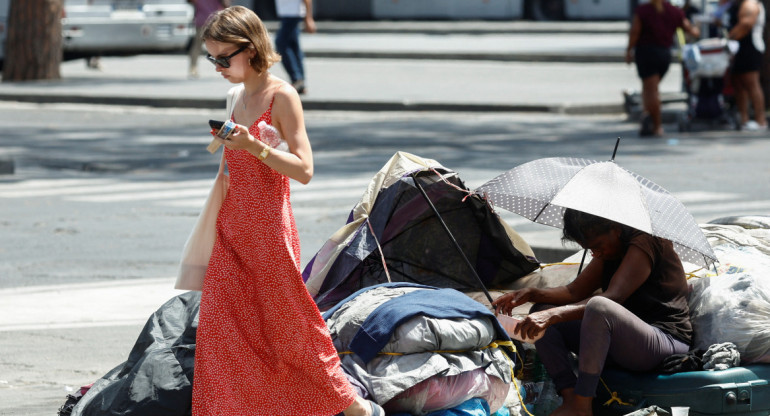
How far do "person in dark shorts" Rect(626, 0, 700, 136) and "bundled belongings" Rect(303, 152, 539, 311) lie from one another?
8484 mm

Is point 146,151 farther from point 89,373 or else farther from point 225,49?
point 225,49

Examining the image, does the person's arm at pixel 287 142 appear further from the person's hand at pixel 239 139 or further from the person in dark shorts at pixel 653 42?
the person in dark shorts at pixel 653 42

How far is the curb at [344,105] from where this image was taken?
57.8ft

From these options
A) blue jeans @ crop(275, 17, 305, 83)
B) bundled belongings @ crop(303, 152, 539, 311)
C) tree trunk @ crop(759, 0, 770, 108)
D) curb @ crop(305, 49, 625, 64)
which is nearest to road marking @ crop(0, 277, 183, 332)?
bundled belongings @ crop(303, 152, 539, 311)

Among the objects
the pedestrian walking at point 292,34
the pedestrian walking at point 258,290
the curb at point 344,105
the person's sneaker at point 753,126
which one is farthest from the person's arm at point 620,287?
the pedestrian walking at point 292,34

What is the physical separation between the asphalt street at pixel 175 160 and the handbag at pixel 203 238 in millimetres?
1075

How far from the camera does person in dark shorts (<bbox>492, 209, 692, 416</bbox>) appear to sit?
477 cm

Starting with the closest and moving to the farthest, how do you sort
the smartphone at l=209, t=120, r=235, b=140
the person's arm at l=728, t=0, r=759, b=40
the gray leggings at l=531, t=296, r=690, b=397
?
the smartphone at l=209, t=120, r=235, b=140
the gray leggings at l=531, t=296, r=690, b=397
the person's arm at l=728, t=0, r=759, b=40

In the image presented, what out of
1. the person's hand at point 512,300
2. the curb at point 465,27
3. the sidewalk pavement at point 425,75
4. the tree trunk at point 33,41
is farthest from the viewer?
the curb at point 465,27

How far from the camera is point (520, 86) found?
20.6 m

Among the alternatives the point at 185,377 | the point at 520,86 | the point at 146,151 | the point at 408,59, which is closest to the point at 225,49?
the point at 185,377

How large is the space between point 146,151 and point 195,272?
9761 millimetres

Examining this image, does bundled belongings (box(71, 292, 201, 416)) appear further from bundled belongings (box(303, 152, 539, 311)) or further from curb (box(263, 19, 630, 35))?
curb (box(263, 19, 630, 35))

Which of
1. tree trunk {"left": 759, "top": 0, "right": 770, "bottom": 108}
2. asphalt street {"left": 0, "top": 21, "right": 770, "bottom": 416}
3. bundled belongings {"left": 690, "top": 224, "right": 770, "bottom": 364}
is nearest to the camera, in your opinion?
bundled belongings {"left": 690, "top": 224, "right": 770, "bottom": 364}
